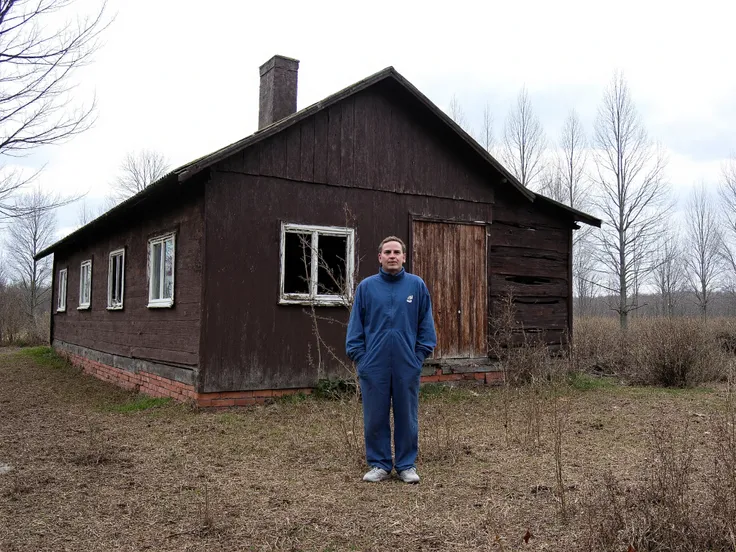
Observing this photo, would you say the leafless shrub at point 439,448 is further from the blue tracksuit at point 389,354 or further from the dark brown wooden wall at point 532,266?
the dark brown wooden wall at point 532,266

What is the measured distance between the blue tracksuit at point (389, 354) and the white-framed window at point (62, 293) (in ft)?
54.7

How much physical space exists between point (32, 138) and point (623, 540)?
28.6 feet

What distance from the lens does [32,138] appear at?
356 inches

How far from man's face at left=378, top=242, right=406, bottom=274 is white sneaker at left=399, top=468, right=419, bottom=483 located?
163 centimetres

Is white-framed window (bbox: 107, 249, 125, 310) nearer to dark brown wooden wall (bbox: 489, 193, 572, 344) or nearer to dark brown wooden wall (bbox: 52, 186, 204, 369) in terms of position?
dark brown wooden wall (bbox: 52, 186, 204, 369)

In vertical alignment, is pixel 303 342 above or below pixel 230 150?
below

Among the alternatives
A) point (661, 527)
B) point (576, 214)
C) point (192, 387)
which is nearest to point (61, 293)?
point (192, 387)

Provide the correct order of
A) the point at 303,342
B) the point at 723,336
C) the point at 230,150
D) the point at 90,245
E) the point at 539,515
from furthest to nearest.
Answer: the point at 723,336
the point at 90,245
the point at 303,342
the point at 230,150
the point at 539,515

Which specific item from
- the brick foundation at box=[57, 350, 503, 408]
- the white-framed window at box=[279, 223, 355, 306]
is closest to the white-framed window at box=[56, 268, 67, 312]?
the brick foundation at box=[57, 350, 503, 408]

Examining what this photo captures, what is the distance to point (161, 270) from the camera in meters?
11.4

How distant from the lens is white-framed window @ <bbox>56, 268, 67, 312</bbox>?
20.1 m

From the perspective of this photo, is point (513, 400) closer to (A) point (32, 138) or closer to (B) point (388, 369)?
(B) point (388, 369)

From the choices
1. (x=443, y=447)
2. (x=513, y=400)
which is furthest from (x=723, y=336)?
(x=443, y=447)

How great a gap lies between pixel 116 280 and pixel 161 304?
153 inches
